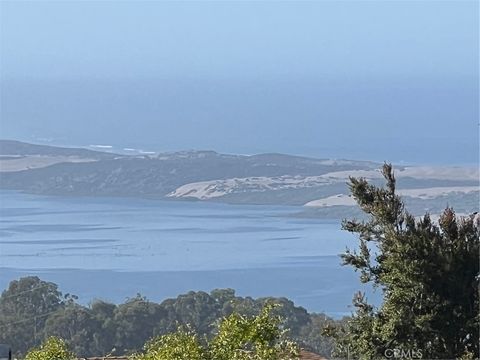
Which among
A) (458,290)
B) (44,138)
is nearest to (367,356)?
(458,290)

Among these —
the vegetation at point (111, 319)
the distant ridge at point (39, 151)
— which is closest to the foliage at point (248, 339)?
the vegetation at point (111, 319)

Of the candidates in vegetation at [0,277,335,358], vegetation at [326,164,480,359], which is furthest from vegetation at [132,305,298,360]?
vegetation at [0,277,335,358]

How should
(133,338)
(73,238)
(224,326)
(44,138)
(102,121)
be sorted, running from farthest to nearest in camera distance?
(102,121) → (44,138) → (73,238) → (133,338) → (224,326)

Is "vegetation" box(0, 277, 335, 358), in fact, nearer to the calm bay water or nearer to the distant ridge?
the calm bay water

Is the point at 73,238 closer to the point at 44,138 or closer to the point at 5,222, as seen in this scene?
the point at 5,222

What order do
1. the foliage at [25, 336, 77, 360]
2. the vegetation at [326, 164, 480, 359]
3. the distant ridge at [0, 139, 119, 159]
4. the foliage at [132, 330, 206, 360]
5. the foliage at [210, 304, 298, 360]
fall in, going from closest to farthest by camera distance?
the foliage at [132, 330, 206, 360]
the foliage at [210, 304, 298, 360]
the foliage at [25, 336, 77, 360]
the vegetation at [326, 164, 480, 359]
the distant ridge at [0, 139, 119, 159]

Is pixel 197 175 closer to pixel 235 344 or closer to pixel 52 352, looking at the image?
pixel 52 352
